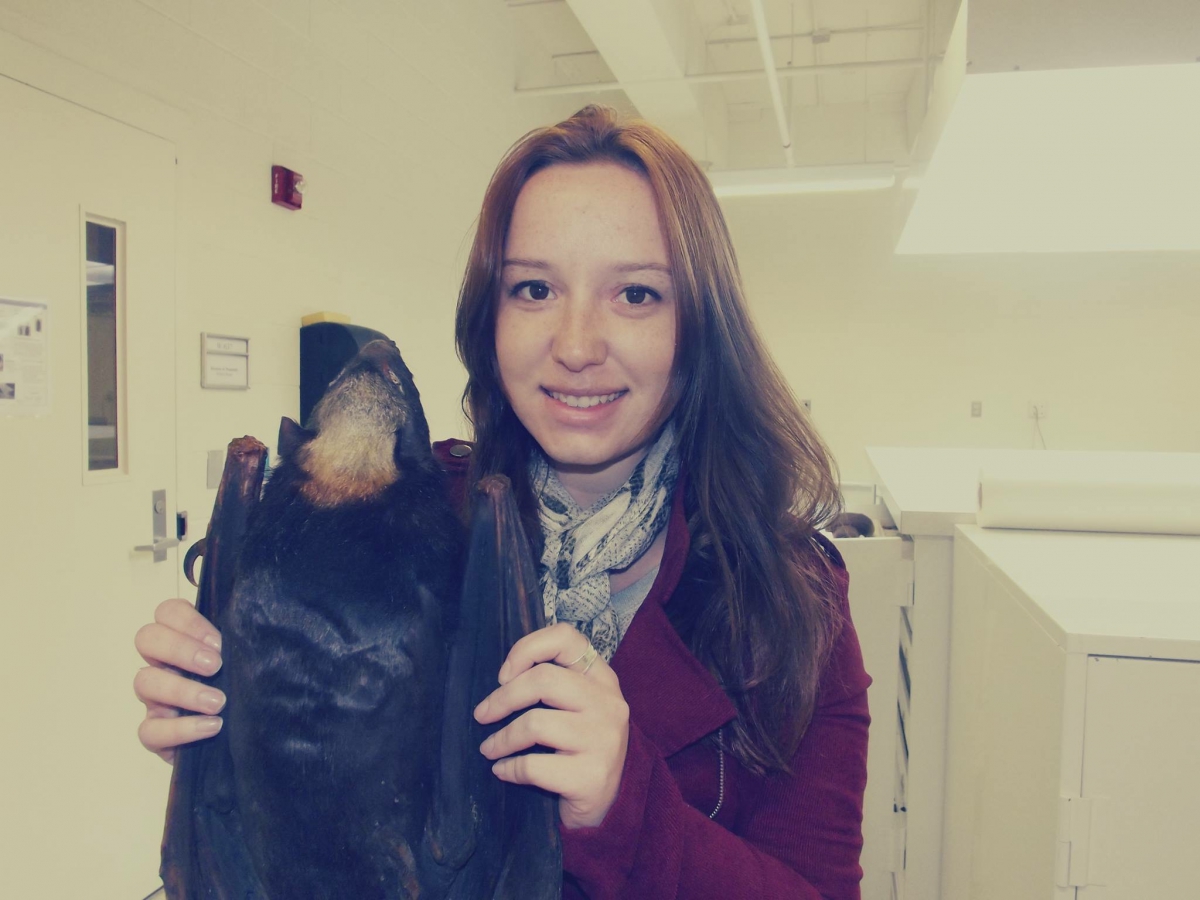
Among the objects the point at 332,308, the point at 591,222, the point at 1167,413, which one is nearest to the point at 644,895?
the point at 591,222

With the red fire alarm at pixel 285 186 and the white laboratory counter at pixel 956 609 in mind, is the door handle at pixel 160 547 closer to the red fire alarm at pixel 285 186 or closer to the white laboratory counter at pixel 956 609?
the red fire alarm at pixel 285 186

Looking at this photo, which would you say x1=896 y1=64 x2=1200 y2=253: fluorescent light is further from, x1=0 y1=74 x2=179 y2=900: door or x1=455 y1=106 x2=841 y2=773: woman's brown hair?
x1=0 y1=74 x2=179 y2=900: door

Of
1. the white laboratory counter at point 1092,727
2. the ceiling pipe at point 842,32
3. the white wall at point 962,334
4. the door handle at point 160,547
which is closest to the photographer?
the white laboratory counter at point 1092,727

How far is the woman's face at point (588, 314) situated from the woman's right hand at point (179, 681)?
1.20 feet

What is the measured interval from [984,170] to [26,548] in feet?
7.21

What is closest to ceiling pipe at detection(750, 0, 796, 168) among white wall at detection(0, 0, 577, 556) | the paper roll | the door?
white wall at detection(0, 0, 577, 556)

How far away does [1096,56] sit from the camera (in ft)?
3.28

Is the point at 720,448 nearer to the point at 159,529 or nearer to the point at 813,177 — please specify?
the point at 159,529

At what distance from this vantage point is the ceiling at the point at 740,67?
4.13 m

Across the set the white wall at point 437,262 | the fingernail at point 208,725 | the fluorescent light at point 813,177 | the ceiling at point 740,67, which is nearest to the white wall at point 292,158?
the white wall at point 437,262

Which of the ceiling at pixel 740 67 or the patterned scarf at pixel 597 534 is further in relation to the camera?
the ceiling at pixel 740 67

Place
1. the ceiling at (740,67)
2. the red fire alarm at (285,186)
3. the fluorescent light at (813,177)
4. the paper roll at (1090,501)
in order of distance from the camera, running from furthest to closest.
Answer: the fluorescent light at (813,177), the ceiling at (740,67), the red fire alarm at (285,186), the paper roll at (1090,501)

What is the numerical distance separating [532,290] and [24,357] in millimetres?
1630

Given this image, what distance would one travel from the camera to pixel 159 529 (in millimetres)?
2336
